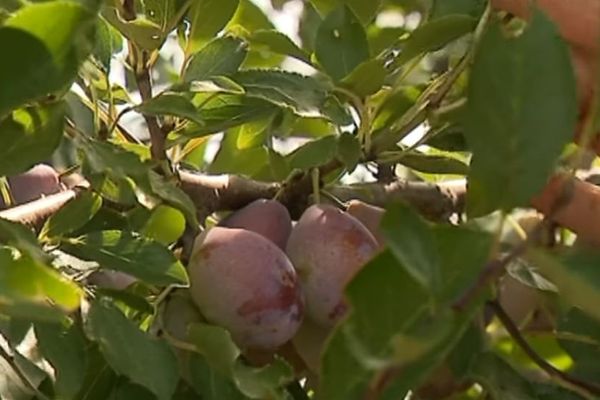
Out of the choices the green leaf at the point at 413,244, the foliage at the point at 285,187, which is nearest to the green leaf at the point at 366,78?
the foliage at the point at 285,187

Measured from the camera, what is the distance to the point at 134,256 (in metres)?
0.58

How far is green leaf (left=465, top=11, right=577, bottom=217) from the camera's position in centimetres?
41

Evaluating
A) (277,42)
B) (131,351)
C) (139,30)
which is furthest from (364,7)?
(131,351)

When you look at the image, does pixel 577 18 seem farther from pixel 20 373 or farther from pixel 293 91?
pixel 20 373

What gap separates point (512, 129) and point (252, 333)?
254mm

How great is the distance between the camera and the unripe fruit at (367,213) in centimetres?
69

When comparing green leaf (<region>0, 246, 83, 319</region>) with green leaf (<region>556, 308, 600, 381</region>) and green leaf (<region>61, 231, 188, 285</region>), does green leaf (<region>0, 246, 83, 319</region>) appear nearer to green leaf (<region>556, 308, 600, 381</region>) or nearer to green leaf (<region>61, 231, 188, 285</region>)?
green leaf (<region>61, 231, 188, 285</region>)

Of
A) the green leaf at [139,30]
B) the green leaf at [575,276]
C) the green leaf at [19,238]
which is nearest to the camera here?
the green leaf at [575,276]

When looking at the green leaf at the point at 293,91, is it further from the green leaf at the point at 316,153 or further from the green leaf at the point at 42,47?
the green leaf at the point at 42,47

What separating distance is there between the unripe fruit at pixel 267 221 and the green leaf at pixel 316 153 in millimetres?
41

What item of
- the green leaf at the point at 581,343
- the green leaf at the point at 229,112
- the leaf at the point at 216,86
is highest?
the leaf at the point at 216,86

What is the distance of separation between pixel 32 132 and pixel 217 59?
144mm

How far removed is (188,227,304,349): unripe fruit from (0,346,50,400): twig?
9cm

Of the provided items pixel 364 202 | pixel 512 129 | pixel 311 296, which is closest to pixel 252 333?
A: pixel 311 296
